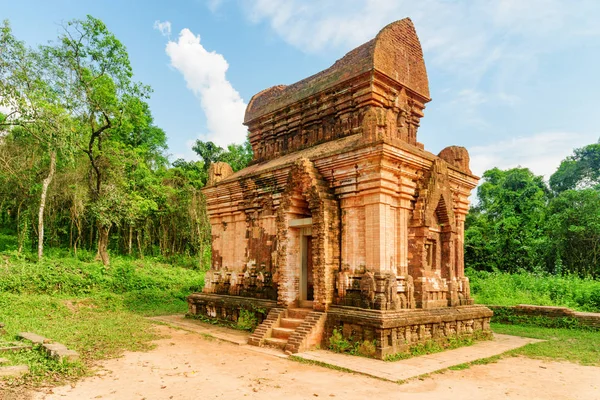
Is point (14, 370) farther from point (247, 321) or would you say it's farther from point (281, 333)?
point (247, 321)

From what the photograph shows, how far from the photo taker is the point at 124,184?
20.9 metres

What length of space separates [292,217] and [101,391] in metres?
5.42

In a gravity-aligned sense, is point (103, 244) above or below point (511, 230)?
below

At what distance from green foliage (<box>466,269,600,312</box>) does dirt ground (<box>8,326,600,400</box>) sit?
7815 mm

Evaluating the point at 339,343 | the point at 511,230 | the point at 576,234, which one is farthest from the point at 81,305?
the point at 576,234

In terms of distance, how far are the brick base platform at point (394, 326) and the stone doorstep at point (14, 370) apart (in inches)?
198

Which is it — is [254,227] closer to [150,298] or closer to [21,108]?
[21,108]

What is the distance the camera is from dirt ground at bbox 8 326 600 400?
609 centimetres

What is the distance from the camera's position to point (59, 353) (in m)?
7.25

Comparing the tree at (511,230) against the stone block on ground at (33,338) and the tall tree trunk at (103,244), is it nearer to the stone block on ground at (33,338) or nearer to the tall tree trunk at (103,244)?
the tall tree trunk at (103,244)

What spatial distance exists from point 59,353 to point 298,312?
4.61 m

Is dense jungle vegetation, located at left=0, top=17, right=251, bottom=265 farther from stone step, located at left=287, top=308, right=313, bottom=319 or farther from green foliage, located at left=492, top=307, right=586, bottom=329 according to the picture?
green foliage, located at left=492, top=307, right=586, bottom=329

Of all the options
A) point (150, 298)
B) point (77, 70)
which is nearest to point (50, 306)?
point (150, 298)

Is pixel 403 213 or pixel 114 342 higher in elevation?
pixel 403 213
